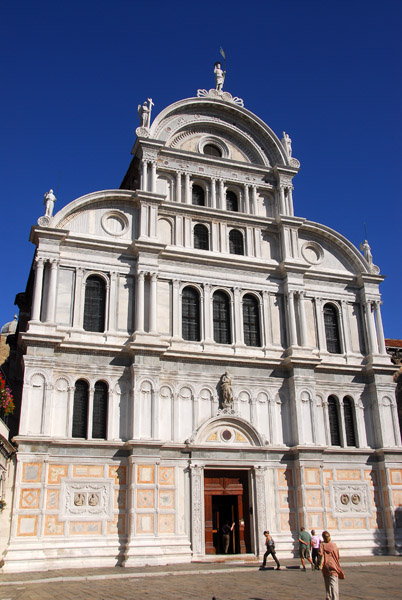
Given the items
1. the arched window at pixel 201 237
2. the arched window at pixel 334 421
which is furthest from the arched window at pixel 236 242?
the arched window at pixel 334 421

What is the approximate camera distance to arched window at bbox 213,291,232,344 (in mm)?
26391

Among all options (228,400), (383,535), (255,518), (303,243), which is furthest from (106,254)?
(383,535)

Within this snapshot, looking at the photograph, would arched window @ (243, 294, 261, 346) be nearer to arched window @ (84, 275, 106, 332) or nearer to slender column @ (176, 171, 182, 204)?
slender column @ (176, 171, 182, 204)

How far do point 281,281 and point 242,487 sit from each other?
9715 millimetres

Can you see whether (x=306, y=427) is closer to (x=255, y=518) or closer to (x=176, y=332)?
(x=255, y=518)

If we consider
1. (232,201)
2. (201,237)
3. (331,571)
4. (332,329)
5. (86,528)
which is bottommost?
(331,571)

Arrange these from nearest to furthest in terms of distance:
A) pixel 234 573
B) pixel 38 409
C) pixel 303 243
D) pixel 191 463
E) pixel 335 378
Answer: pixel 234 573
pixel 38 409
pixel 191 463
pixel 335 378
pixel 303 243

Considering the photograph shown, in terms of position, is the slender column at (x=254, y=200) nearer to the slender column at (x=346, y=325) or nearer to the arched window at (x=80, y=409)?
the slender column at (x=346, y=325)

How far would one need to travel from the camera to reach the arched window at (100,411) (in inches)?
907

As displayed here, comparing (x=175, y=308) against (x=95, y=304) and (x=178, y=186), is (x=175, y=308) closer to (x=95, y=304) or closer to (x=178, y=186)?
(x=95, y=304)

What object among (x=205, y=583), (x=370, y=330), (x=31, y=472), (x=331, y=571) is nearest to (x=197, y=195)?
(x=370, y=330)

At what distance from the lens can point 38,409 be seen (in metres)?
21.9

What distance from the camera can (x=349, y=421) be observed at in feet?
89.2

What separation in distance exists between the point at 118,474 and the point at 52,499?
8.40 ft
